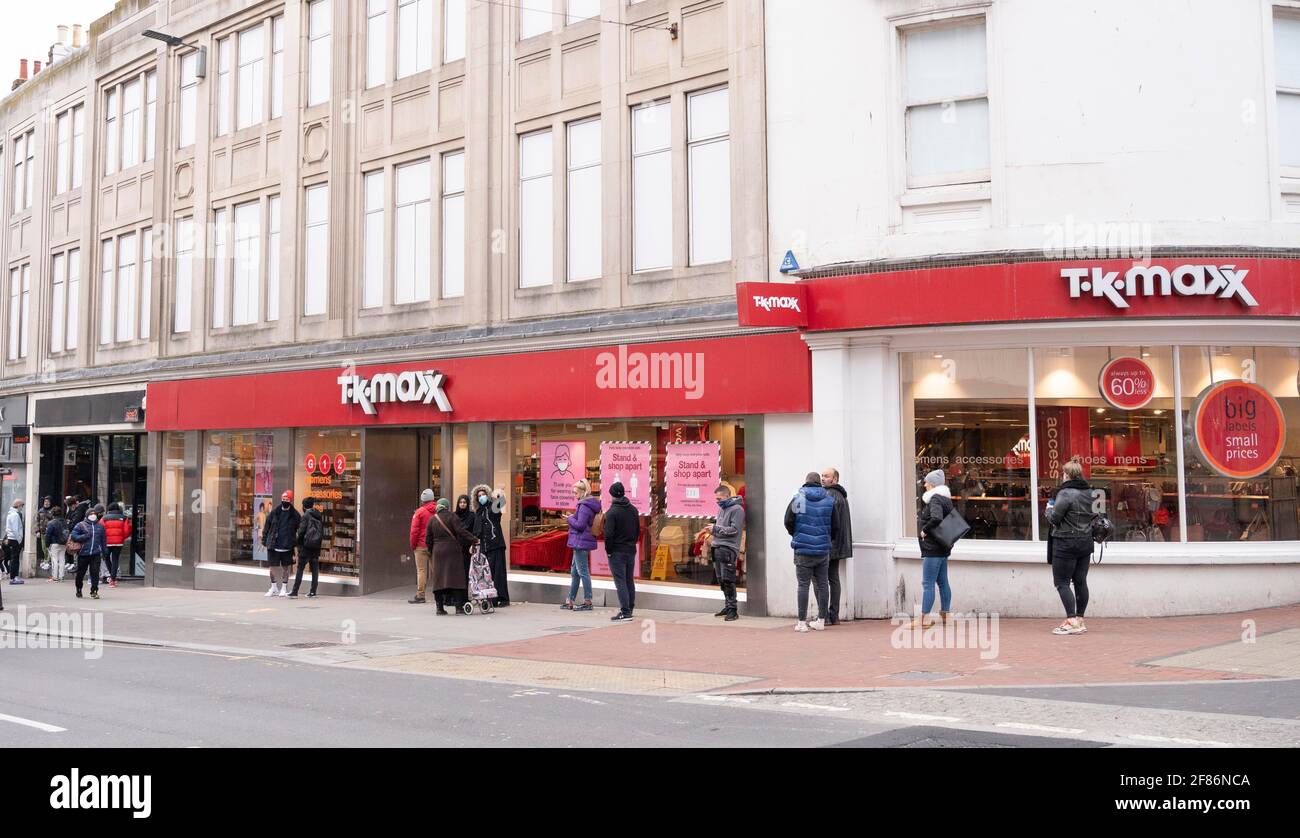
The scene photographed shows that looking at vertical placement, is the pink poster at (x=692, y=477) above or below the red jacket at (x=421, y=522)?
above

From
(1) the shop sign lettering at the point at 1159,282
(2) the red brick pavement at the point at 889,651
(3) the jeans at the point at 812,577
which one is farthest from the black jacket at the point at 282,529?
(1) the shop sign lettering at the point at 1159,282

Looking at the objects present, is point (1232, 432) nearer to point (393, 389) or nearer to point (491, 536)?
point (491, 536)

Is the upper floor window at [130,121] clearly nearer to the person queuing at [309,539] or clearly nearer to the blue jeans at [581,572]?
the person queuing at [309,539]

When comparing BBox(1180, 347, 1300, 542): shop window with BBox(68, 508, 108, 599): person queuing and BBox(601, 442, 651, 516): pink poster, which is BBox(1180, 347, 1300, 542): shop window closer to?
BBox(601, 442, 651, 516): pink poster

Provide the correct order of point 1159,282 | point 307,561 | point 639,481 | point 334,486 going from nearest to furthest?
point 1159,282, point 639,481, point 307,561, point 334,486

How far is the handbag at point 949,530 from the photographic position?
13.4m

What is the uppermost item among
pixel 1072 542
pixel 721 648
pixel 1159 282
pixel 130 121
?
pixel 130 121

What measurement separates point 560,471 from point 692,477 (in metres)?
2.67

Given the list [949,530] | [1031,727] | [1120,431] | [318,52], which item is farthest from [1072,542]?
[318,52]

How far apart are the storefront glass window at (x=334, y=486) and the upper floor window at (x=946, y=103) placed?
38.4 feet

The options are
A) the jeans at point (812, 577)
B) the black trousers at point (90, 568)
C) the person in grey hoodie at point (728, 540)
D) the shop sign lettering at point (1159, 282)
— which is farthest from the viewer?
the black trousers at point (90, 568)

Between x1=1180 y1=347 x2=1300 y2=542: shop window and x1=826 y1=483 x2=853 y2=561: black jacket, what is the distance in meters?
4.12

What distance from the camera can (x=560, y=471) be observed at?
18.8m
